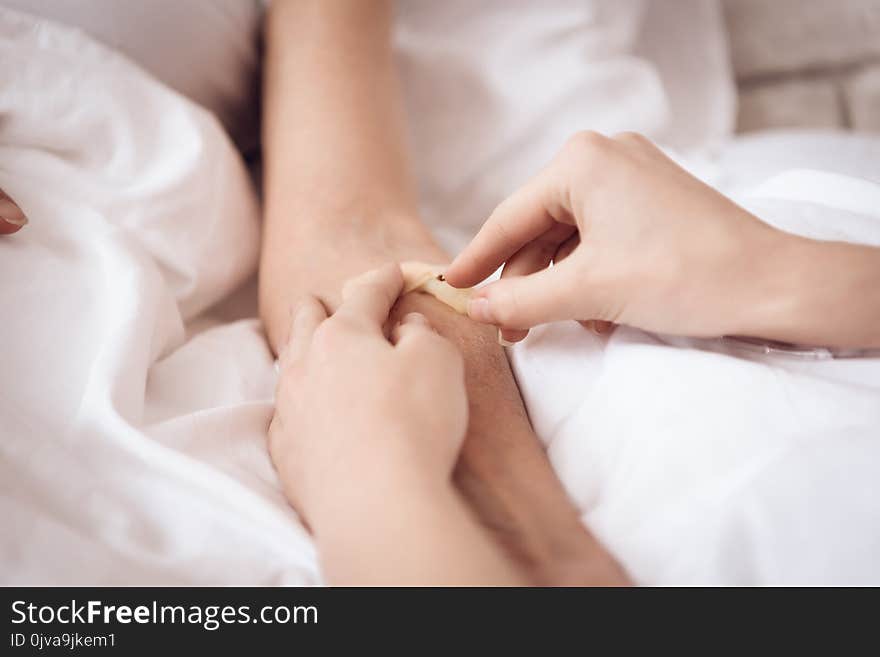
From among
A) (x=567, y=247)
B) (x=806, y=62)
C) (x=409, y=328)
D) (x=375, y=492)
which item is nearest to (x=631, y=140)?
(x=567, y=247)

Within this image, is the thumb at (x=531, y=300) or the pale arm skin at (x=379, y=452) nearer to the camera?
the pale arm skin at (x=379, y=452)

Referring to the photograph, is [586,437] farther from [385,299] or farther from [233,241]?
[233,241]

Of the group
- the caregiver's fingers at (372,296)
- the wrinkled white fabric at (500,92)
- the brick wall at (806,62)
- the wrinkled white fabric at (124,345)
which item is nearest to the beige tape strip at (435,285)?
the caregiver's fingers at (372,296)

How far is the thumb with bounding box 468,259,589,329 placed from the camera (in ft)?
1.63

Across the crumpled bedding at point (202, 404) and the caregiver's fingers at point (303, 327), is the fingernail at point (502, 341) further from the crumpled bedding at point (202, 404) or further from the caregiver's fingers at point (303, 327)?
the caregiver's fingers at point (303, 327)

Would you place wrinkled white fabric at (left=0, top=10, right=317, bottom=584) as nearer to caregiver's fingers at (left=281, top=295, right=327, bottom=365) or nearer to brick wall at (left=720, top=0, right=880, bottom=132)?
caregiver's fingers at (left=281, top=295, right=327, bottom=365)

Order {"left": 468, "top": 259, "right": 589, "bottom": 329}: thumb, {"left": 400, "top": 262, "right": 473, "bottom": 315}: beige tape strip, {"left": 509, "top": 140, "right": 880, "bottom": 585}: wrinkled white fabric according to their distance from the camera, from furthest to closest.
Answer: {"left": 400, "top": 262, "right": 473, "bottom": 315}: beige tape strip, {"left": 468, "top": 259, "right": 589, "bottom": 329}: thumb, {"left": 509, "top": 140, "right": 880, "bottom": 585}: wrinkled white fabric

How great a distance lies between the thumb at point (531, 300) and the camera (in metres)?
0.50

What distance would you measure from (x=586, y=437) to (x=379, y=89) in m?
0.50

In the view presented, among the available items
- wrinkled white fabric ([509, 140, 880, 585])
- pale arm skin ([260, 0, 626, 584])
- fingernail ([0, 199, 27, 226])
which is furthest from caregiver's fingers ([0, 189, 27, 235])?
wrinkled white fabric ([509, 140, 880, 585])

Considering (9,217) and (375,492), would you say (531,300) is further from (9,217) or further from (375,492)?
(9,217)

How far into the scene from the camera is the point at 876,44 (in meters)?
1.29

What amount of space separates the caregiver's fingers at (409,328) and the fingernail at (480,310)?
4 centimetres

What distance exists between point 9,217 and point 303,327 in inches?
10.3
